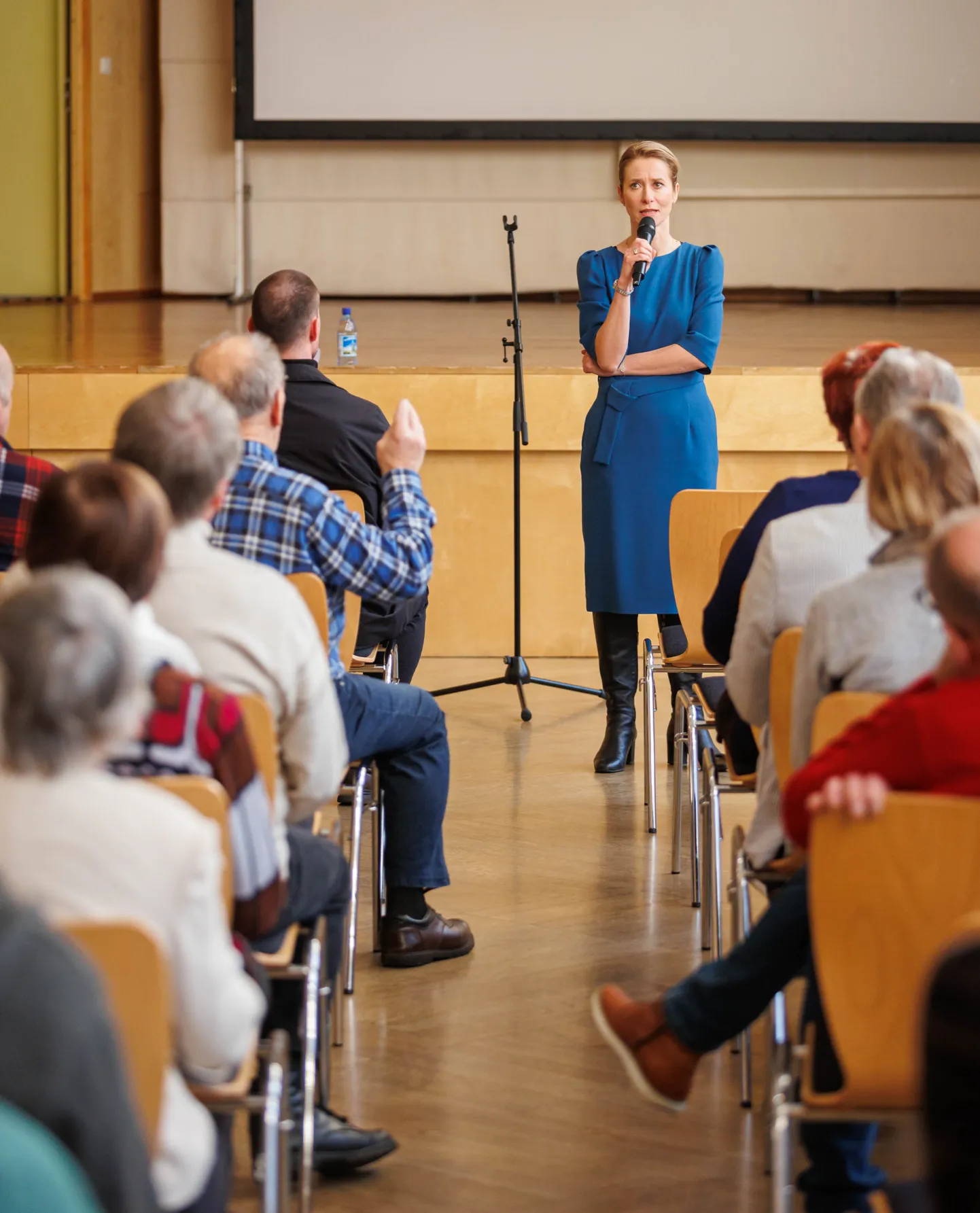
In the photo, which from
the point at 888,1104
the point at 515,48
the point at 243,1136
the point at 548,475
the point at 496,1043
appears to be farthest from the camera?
the point at 515,48

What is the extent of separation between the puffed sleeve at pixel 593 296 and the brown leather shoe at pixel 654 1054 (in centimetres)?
257

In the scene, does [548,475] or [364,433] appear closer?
[364,433]

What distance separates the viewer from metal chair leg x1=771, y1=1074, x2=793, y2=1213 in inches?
70.7

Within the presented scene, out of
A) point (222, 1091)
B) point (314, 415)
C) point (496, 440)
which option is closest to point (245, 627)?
point (222, 1091)

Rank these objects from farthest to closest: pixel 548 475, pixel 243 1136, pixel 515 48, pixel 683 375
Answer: pixel 515 48, pixel 548 475, pixel 683 375, pixel 243 1136

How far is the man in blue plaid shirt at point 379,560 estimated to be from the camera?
2752mm

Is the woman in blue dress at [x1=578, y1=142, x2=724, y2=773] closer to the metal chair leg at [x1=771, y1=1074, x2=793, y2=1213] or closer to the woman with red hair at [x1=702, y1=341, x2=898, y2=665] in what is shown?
the woman with red hair at [x1=702, y1=341, x2=898, y2=665]

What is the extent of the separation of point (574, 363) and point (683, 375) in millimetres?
1584

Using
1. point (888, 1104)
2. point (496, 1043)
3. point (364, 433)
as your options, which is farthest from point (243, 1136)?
point (364, 433)

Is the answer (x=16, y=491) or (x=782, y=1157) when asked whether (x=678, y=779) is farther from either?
(x=782, y=1157)

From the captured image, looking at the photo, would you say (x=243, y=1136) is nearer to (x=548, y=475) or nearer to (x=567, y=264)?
(x=548, y=475)

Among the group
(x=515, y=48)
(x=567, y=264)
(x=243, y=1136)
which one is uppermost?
(x=515, y=48)

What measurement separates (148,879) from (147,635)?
445mm

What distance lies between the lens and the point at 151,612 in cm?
210
